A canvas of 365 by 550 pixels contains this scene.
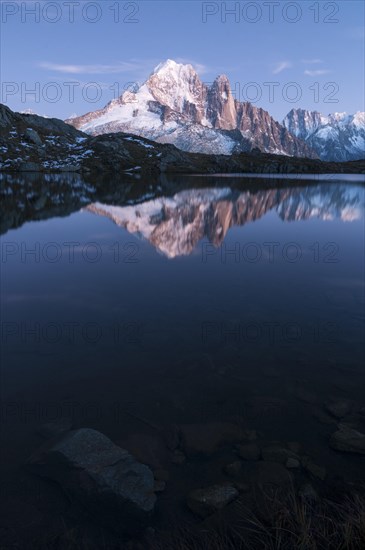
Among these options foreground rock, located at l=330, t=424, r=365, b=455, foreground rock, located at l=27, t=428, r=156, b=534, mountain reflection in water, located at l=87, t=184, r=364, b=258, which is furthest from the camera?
mountain reflection in water, located at l=87, t=184, r=364, b=258

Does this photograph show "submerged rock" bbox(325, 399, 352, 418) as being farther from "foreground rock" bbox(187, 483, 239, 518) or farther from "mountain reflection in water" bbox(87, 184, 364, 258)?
"mountain reflection in water" bbox(87, 184, 364, 258)

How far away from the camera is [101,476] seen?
330 inches

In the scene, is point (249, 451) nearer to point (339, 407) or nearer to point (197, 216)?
point (339, 407)

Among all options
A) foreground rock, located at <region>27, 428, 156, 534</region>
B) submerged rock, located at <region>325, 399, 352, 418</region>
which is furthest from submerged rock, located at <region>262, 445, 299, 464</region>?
foreground rock, located at <region>27, 428, 156, 534</region>

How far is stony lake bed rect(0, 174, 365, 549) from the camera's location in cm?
773

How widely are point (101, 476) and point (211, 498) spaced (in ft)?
8.34

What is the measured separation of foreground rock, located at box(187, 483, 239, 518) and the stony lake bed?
0.03m

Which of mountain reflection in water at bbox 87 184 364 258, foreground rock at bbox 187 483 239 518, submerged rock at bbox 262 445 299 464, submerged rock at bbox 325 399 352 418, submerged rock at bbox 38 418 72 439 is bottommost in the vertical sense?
foreground rock at bbox 187 483 239 518

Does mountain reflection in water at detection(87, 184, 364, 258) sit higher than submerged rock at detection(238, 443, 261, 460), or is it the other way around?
mountain reflection in water at detection(87, 184, 364, 258)

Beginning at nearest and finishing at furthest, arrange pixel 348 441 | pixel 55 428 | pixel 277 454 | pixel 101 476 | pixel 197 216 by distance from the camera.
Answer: pixel 101 476
pixel 277 454
pixel 348 441
pixel 55 428
pixel 197 216

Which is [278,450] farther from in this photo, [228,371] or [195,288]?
[195,288]

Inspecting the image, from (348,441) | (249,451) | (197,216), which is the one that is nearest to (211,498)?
(249,451)

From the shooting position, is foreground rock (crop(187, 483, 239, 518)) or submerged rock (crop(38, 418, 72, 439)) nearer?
A: foreground rock (crop(187, 483, 239, 518))

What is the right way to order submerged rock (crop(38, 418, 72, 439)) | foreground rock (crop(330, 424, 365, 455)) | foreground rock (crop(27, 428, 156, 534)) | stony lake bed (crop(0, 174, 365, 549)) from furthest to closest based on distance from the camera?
submerged rock (crop(38, 418, 72, 439)) < foreground rock (crop(330, 424, 365, 455)) < foreground rock (crop(27, 428, 156, 534)) < stony lake bed (crop(0, 174, 365, 549))
